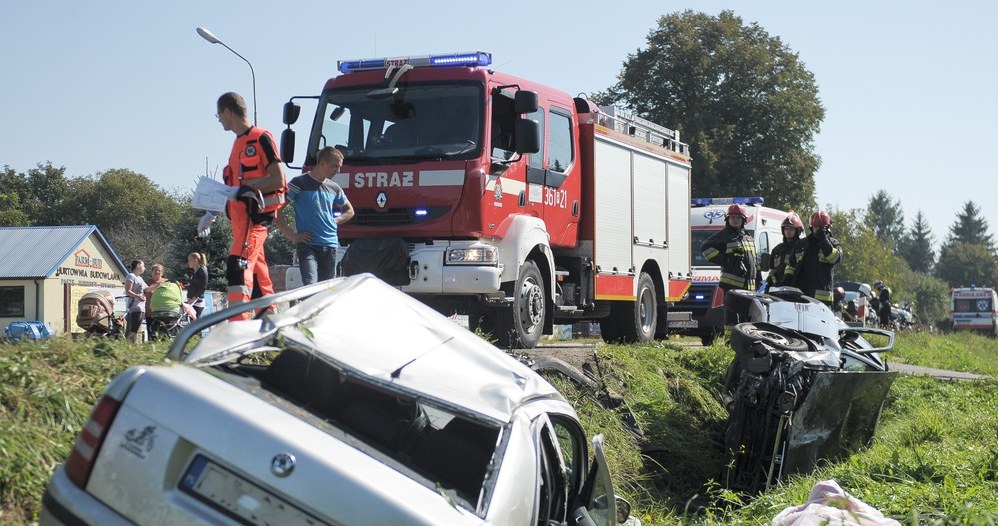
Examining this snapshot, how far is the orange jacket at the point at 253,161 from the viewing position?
304 inches

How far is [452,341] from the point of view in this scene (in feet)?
14.5

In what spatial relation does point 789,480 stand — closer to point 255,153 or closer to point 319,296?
point 255,153

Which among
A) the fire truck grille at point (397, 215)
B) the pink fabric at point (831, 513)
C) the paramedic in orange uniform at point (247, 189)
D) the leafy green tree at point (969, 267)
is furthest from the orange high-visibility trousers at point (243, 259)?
the leafy green tree at point (969, 267)

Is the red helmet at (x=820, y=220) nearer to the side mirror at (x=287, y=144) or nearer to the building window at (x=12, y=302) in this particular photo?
the side mirror at (x=287, y=144)

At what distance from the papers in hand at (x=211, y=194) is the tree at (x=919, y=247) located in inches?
6735

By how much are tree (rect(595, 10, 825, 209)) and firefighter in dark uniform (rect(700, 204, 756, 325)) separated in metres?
30.8

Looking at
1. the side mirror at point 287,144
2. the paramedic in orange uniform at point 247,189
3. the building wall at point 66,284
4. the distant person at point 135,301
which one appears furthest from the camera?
the building wall at point 66,284

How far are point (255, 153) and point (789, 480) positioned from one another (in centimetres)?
504

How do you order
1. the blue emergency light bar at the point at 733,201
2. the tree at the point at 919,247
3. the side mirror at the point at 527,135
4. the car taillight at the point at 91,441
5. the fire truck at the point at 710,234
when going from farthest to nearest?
the tree at the point at 919,247
the blue emergency light bar at the point at 733,201
the fire truck at the point at 710,234
the side mirror at the point at 527,135
the car taillight at the point at 91,441

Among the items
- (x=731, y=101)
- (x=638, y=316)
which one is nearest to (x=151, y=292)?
(x=638, y=316)

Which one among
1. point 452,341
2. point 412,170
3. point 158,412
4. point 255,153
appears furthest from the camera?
point 412,170

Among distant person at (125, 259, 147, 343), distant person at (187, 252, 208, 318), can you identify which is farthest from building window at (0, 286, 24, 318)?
distant person at (187, 252, 208, 318)

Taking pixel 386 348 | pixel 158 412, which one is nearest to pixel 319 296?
pixel 386 348

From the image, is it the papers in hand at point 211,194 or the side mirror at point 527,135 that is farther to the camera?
the side mirror at point 527,135
